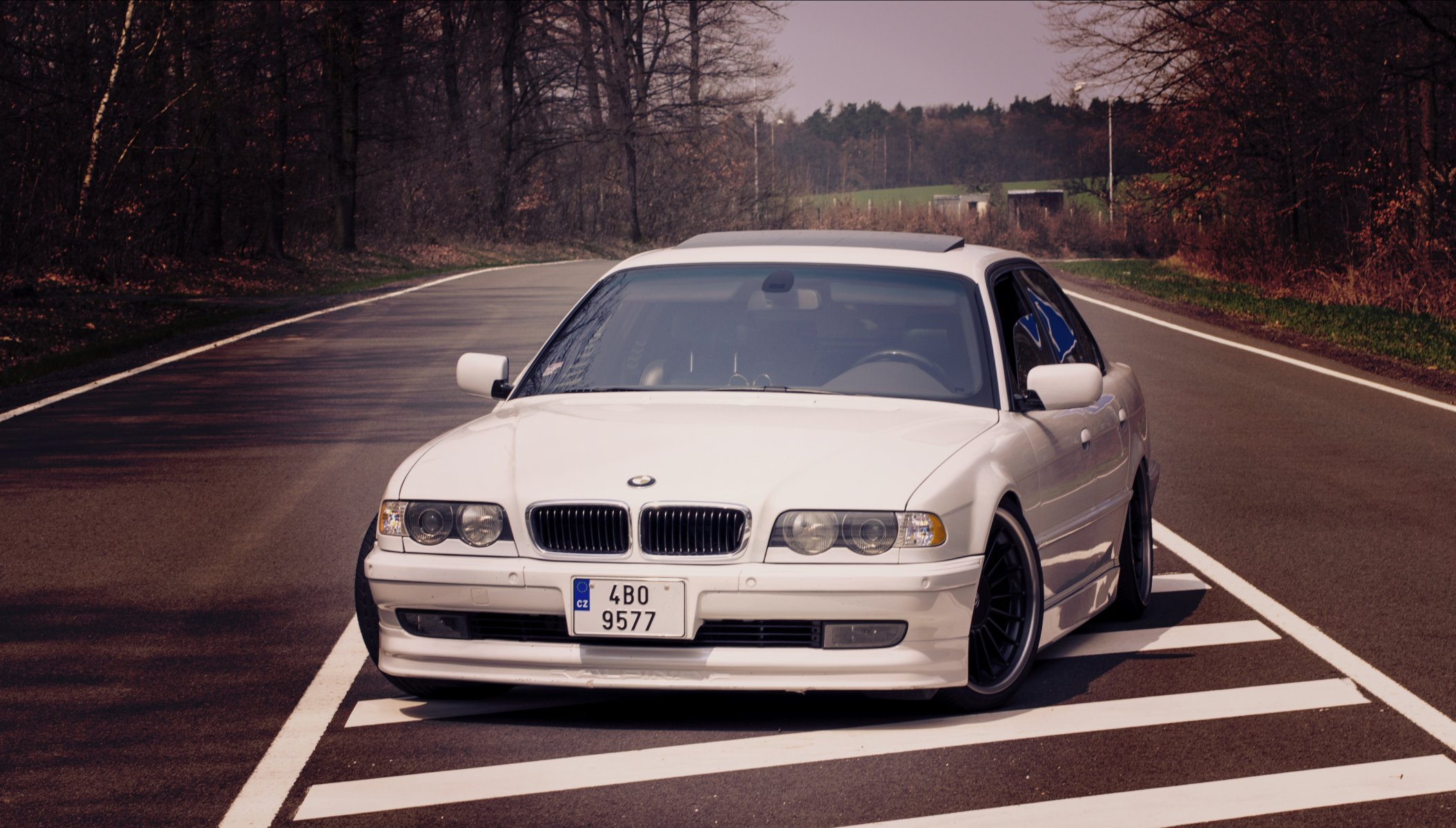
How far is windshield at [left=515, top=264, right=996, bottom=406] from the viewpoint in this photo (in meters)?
6.69

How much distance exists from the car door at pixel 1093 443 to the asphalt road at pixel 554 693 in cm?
42

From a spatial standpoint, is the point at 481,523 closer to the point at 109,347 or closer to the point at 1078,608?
the point at 1078,608

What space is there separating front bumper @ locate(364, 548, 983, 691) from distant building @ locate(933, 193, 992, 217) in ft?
215

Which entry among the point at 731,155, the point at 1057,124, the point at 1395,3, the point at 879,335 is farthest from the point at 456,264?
the point at 1057,124

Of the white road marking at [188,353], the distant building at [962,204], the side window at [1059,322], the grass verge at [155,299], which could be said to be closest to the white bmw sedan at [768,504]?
the side window at [1059,322]

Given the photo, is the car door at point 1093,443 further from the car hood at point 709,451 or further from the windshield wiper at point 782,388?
the windshield wiper at point 782,388

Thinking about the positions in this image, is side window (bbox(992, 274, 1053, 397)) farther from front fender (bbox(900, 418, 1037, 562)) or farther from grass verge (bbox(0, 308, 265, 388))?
grass verge (bbox(0, 308, 265, 388))

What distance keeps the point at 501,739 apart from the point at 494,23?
56.3m

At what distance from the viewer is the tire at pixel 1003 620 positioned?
586cm

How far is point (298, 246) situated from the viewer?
133ft

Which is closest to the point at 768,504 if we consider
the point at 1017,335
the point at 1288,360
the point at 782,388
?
the point at 782,388

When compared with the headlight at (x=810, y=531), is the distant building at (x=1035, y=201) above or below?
above

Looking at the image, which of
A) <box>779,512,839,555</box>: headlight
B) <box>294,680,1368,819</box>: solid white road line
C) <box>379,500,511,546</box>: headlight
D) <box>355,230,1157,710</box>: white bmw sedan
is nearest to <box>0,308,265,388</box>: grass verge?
<box>355,230,1157,710</box>: white bmw sedan

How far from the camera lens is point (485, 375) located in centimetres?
715
